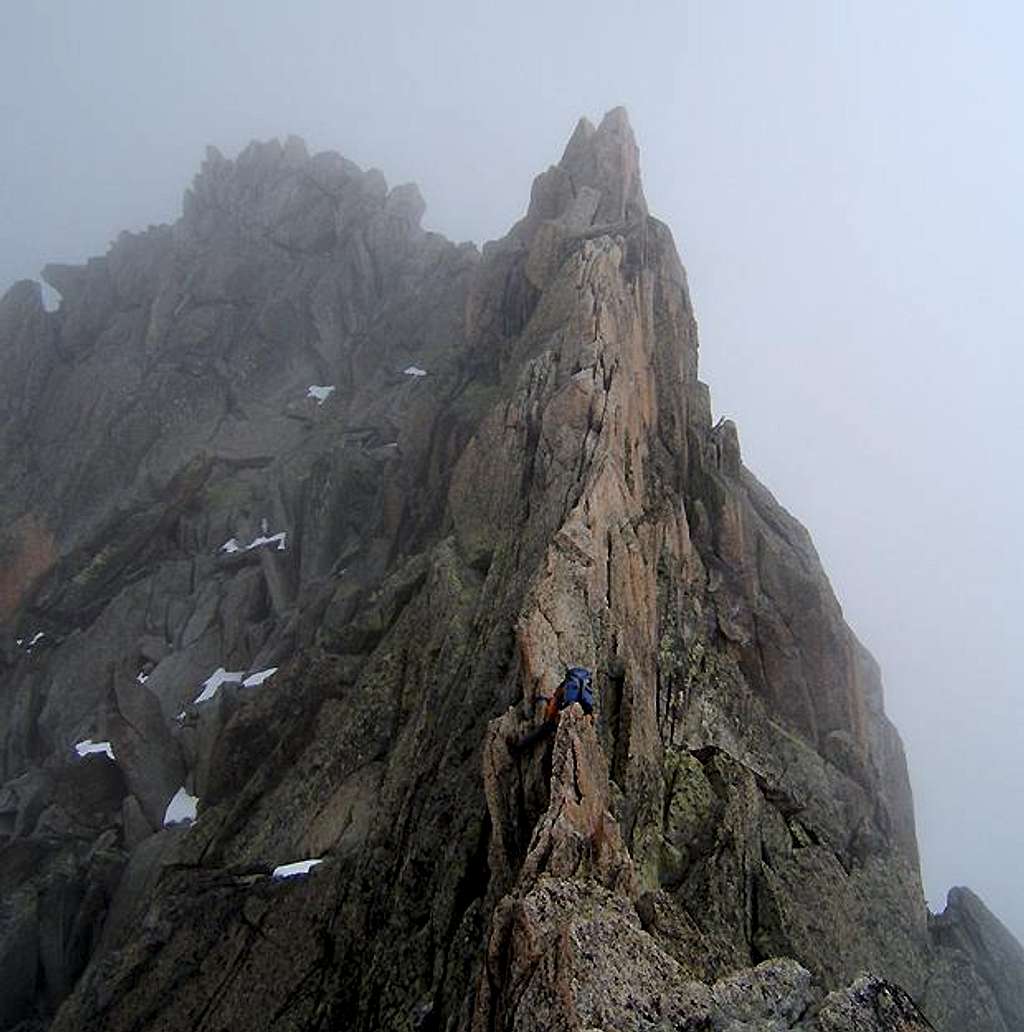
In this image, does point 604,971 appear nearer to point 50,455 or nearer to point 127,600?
point 127,600

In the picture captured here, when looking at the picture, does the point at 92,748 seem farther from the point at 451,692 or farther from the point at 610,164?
the point at 610,164

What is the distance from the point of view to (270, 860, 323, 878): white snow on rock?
1088 inches

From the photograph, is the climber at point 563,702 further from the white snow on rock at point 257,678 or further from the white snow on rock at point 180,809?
the white snow on rock at point 257,678

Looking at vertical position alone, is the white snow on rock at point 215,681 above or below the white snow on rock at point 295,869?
above

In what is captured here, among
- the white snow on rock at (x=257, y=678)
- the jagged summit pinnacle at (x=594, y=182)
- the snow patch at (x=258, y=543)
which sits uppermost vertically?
the jagged summit pinnacle at (x=594, y=182)

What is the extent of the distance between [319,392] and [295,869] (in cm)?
4801

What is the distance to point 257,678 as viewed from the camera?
44875 millimetres

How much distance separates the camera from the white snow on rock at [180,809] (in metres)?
40.4

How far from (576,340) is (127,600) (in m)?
33.9

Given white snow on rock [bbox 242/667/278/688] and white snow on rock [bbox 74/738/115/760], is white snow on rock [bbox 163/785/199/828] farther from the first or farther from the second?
white snow on rock [bbox 242/667/278/688]

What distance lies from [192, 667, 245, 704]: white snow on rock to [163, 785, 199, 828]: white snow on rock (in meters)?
5.30

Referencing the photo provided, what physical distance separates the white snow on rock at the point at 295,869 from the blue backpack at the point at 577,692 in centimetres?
1094

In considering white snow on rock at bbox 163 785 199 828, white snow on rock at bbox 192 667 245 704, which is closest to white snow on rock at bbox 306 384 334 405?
white snow on rock at bbox 192 667 245 704

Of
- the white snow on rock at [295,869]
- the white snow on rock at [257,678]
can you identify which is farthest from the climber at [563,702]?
the white snow on rock at [257,678]
